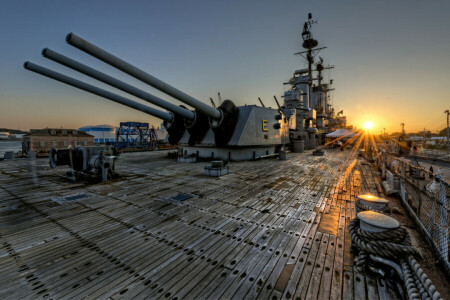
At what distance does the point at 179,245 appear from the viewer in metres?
3.02

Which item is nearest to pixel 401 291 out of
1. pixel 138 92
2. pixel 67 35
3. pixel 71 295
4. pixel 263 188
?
pixel 71 295

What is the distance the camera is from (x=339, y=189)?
6.31 m

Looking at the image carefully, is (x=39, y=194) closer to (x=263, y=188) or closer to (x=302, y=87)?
(x=263, y=188)

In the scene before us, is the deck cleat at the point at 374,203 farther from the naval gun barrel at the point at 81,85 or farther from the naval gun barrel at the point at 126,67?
the naval gun barrel at the point at 81,85

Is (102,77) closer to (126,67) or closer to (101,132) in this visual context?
(126,67)

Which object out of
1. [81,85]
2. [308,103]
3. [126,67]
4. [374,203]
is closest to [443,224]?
[374,203]

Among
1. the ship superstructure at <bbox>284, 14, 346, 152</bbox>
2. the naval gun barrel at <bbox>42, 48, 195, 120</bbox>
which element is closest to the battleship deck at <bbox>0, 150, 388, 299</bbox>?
the naval gun barrel at <bbox>42, 48, 195, 120</bbox>

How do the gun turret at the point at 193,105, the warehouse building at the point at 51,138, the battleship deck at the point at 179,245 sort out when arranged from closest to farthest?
1. the battleship deck at the point at 179,245
2. the gun turret at the point at 193,105
3. the warehouse building at the point at 51,138

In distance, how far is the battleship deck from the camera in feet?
7.07

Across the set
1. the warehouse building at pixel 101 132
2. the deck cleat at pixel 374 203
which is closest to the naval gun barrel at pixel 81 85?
the deck cleat at pixel 374 203

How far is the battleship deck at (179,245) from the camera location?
2154mm

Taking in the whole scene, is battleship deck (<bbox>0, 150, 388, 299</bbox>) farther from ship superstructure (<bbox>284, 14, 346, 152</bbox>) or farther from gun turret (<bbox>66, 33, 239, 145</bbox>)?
ship superstructure (<bbox>284, 14, 346, 152</bbox>)

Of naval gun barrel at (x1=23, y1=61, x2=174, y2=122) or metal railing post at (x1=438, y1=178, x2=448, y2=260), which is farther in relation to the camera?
naval gun barrel at (x1=23, y1=61, x2=174, y2=122)

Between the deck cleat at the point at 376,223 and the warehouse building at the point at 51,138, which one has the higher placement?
the warehouse building at the point at 51,138
